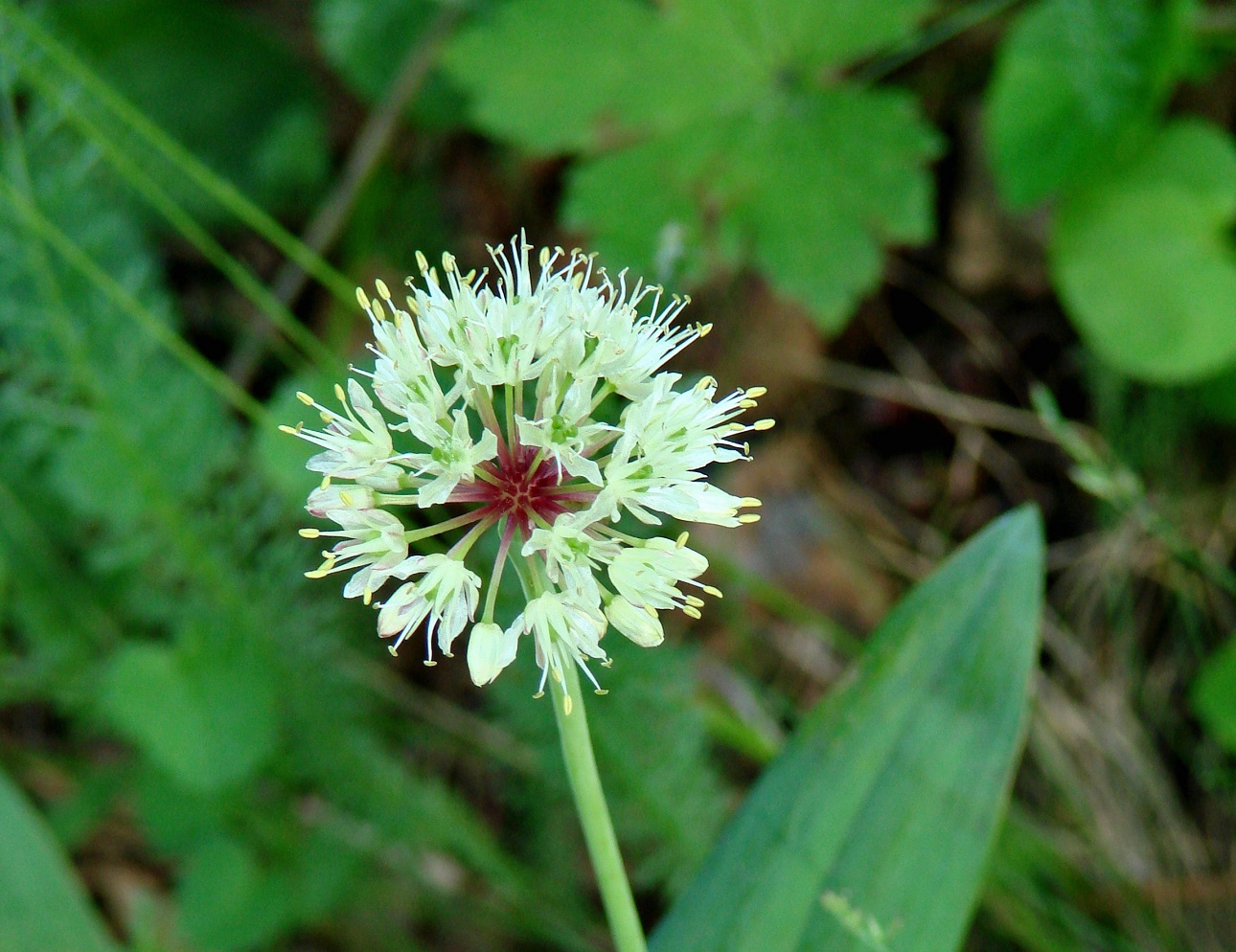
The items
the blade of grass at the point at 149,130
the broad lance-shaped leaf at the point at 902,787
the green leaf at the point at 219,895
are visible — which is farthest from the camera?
the green leaf at the point at 219,895

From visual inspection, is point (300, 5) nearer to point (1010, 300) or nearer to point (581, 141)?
point (581, 141)

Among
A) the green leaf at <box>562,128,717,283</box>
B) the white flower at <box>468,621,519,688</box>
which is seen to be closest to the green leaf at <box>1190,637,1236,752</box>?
the green leaf at <box>562,128,717,283</box>

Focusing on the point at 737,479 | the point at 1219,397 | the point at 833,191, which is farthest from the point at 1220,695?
the point at 833,191

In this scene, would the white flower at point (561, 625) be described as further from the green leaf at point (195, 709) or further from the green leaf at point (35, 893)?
the green leaf at point (35, 893)

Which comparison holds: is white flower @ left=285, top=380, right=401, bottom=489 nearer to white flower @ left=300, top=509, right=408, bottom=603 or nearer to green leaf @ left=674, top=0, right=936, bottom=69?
white flower @ left=300, top=509, right=408, bottom=603

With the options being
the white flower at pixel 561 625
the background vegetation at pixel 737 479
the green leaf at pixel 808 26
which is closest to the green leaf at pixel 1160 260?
the background vegetation at pixel 737 479

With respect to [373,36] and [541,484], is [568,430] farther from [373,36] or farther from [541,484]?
[373,36]

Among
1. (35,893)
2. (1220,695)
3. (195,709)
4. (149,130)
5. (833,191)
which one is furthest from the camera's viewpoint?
(833,191)
